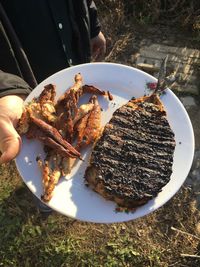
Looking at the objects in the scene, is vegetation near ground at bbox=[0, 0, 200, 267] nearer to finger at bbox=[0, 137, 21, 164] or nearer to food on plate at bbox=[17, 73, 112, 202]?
food on plate at bbox=[17, 73, 112, 202]

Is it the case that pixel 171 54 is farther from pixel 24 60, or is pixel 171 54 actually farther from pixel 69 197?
pixel 69 197

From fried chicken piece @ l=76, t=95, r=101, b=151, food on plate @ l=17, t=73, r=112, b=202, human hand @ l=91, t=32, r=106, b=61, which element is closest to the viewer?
food on plate @ l=17, t=73, r=112, b=202

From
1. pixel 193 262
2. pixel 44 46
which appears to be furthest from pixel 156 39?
pixel 193 262

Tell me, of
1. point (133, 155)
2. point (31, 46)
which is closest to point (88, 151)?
point (133, 155)

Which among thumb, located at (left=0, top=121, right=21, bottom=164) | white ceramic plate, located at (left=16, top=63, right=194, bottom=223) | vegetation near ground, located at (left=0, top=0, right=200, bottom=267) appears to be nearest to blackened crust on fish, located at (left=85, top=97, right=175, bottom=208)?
white ceramic plate, located at (left=16, top=63, right=194, bottom=223)

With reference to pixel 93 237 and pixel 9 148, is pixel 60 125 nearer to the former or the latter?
pixel 9 148

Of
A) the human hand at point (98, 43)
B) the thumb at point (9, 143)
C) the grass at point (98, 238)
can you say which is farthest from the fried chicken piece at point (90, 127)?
the grass at point (98, 238)
